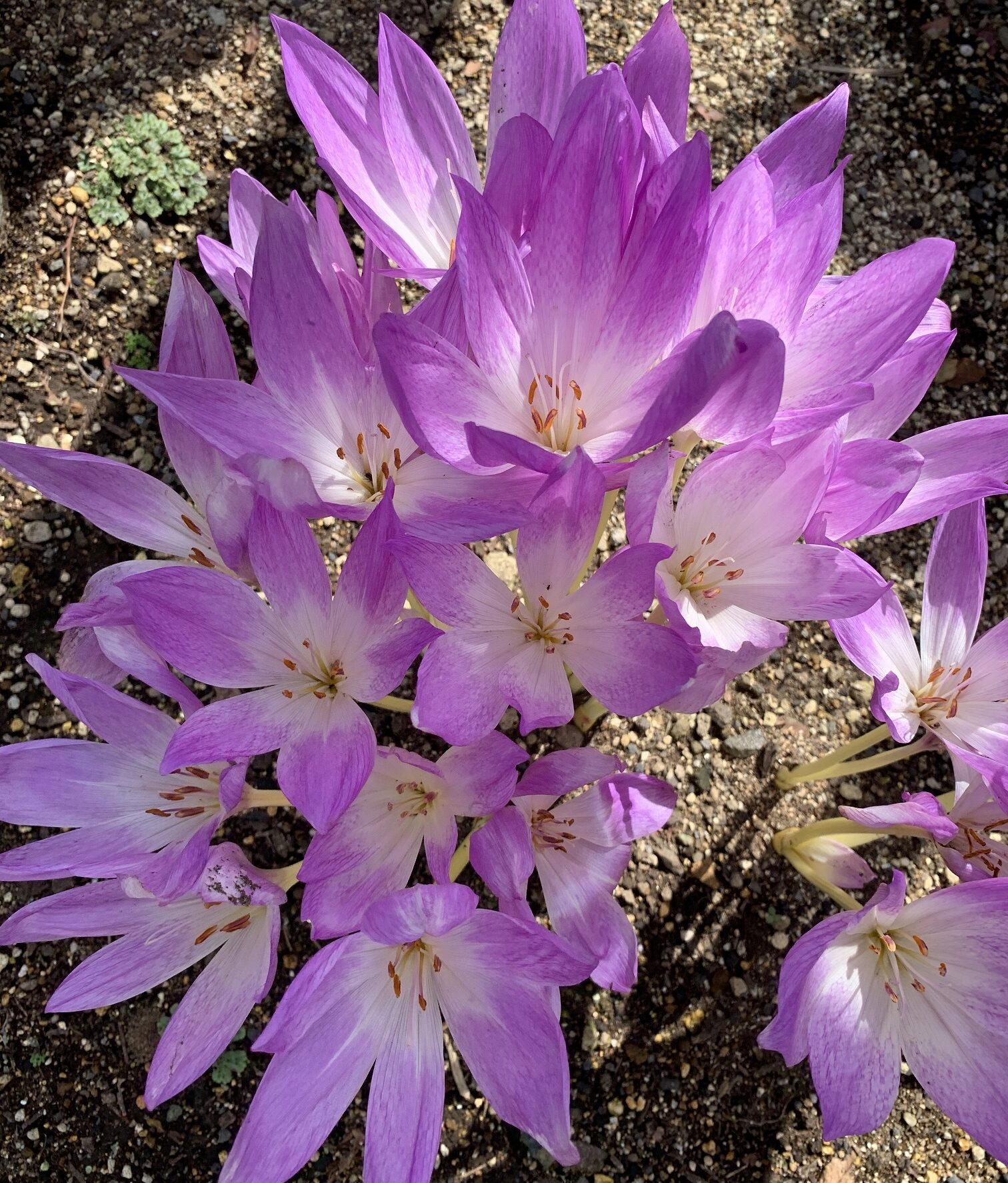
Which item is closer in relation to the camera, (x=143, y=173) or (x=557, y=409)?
(x=557, y=409)

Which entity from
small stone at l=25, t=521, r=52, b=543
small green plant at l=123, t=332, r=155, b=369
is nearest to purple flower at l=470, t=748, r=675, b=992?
small stone at l=25, t=521, r=52, b=543

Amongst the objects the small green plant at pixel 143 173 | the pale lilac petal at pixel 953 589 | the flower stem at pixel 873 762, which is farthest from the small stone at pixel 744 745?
the small green plant at pixel 143 173

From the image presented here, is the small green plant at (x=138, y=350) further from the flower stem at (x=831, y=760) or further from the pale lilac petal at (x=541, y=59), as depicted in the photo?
the flower stem at (x=831, y=760)

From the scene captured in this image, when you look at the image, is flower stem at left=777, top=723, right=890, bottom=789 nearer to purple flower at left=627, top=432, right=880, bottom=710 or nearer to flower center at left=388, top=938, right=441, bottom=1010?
purple flower at left=627, top=432, right=880, bottom=710

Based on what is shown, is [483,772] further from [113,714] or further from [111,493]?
[111,493]

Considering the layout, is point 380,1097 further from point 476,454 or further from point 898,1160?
point 898,1160

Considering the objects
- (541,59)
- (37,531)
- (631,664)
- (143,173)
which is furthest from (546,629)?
(143,173)

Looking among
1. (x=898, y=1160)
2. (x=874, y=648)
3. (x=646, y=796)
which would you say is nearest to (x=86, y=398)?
(x=646, y=796)
